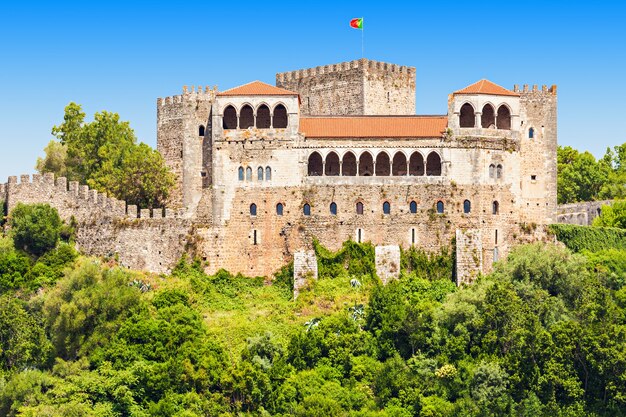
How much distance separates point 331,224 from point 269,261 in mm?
4192

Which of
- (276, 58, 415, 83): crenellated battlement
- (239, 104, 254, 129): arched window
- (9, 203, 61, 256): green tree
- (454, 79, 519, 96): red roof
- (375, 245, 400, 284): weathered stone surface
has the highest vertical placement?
(276, 58, 415, 83): crenellated battlement

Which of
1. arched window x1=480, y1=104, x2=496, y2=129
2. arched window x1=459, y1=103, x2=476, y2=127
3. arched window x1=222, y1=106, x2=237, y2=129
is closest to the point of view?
arched window x1=459, y1=103, x2=476, y2=127

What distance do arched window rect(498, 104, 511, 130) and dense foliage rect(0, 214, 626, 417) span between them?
850cm

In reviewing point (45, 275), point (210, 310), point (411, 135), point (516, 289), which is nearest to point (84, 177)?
point (45, 275)

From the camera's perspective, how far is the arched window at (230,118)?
7781cm

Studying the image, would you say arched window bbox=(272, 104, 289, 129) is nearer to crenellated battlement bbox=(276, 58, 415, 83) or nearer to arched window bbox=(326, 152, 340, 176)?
arched window bbox=(326, 152, 340, 176)

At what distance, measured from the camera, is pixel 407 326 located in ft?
223

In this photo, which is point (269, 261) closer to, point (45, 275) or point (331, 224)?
point (331, 224)

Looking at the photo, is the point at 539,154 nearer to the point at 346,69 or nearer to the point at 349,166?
the point at 349,166

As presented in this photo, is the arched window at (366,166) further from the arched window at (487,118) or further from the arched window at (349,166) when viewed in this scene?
the arched window at (487,118)

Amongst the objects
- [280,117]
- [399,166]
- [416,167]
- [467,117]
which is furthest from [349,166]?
[467,117]

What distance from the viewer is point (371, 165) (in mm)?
76750

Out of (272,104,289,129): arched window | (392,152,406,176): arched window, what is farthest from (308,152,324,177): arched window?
(392,152,406,176): arched window

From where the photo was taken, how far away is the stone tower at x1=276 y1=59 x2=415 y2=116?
8356 cm
